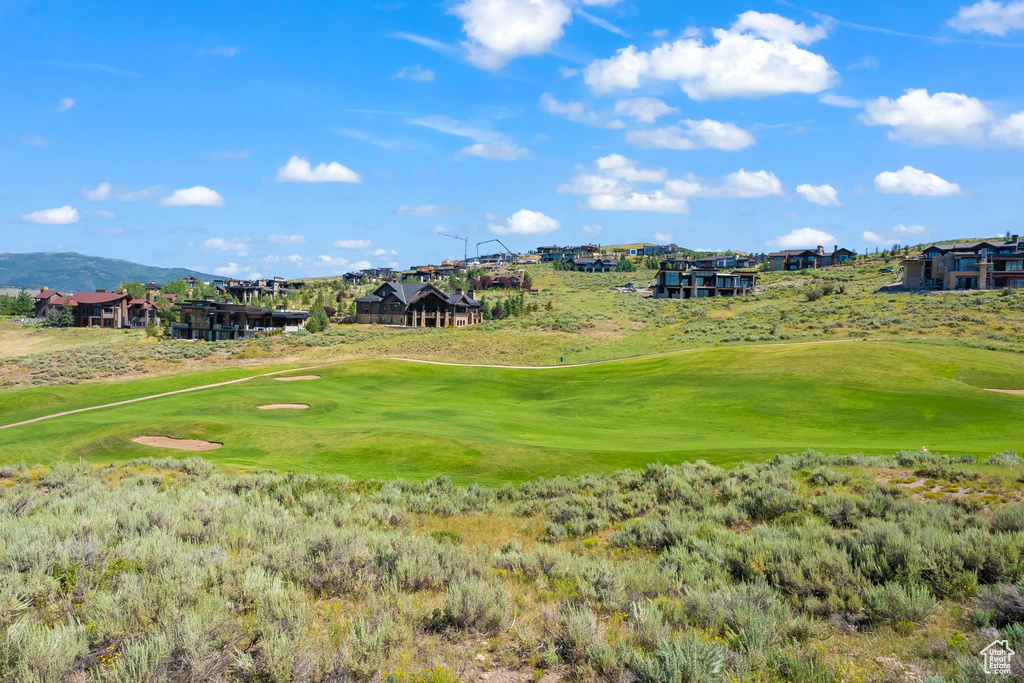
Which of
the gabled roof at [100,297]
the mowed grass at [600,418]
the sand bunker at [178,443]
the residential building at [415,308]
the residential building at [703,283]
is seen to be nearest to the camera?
the mowed grass at [600,418]

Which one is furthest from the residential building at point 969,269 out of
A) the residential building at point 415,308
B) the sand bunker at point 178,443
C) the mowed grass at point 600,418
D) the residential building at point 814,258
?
the sand bunker at point 178,443

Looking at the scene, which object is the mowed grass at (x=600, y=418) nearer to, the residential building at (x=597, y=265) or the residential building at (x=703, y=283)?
the residential building at (x=703, y=283)

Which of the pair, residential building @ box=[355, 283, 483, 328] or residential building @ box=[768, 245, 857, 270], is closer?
residential building @ box=[355, 283, 483, 328]

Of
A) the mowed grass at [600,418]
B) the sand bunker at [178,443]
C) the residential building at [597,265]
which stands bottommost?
the sand bunker at [178,443]

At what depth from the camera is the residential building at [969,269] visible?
Answer: 8725 cm

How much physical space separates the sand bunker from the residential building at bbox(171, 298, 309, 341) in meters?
67.4

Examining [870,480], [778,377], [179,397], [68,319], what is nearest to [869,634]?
[870,480]

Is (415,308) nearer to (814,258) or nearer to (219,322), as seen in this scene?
(219,322)

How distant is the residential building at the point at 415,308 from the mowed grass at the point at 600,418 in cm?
5786

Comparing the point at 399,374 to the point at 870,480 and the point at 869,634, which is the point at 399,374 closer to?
the point at 870,480

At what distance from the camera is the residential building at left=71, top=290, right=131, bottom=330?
410 ft

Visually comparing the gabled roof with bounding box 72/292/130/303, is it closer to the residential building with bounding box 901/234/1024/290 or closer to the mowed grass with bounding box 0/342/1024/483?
the mowed grass with bounding box 0/342/1024/483

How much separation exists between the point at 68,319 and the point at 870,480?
484ft

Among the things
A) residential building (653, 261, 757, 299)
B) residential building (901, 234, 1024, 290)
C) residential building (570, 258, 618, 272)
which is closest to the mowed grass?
residential building (901, 234, 1024, 290)
